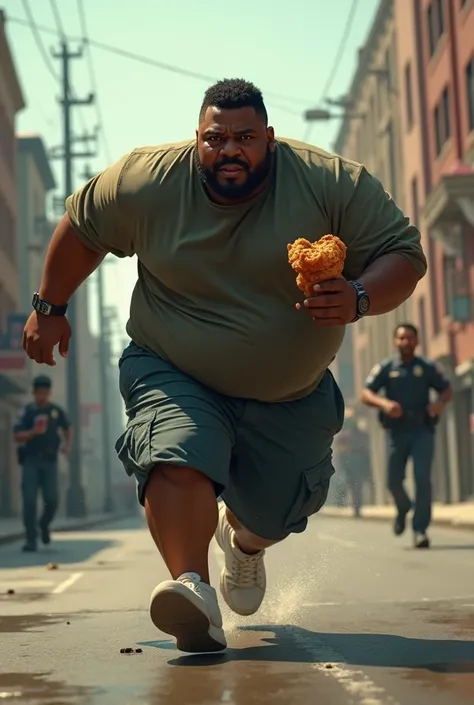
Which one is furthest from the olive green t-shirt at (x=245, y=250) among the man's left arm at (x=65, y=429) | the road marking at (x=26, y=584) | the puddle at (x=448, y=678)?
the man's left arm at (x=65, y=429)

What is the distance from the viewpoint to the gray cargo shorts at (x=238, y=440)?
14.8ft

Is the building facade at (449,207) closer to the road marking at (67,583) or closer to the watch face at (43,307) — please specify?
the road marking at (67,583)

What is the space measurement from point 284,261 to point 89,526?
2652 centimetres

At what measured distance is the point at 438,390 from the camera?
38.9 feet

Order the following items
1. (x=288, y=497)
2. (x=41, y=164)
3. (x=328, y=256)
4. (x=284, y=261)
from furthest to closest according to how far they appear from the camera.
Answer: (x=41, y=164), (x=288, y=497), (x=284, y=261), (x=328, y=256)

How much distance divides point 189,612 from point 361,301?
3.31 feet

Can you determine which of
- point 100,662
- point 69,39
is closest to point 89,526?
point 69,39

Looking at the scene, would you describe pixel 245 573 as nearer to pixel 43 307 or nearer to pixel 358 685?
pixel 43 307

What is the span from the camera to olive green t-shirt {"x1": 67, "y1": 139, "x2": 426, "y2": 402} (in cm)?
465

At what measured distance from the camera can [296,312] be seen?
4.70 meters

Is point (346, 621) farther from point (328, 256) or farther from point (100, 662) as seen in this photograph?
point (328, 256)

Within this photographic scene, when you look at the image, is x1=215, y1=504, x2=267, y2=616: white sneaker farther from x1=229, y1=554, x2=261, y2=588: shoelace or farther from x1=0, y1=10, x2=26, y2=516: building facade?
x1=0, y1=10, x2=26, y2=516: building facade

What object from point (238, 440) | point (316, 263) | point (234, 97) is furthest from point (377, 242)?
point (238, 440)

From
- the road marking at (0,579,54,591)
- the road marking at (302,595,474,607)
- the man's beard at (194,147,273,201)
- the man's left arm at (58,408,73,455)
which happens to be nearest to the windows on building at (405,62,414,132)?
the man's left arm at (58,408,73,455)
